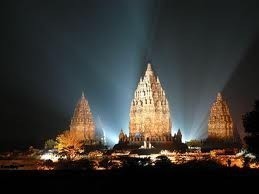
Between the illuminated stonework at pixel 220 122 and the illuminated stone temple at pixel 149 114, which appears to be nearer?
the illuminated stone temple at pixel 149 114

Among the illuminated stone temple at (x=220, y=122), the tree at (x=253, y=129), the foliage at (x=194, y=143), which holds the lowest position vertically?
the tree at (x=253, y=129)

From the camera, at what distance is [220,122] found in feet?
284

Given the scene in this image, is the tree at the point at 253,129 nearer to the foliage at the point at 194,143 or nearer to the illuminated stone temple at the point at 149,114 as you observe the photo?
the illuminated stone temple at the point at 149,114

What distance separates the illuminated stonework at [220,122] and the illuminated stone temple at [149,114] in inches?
277

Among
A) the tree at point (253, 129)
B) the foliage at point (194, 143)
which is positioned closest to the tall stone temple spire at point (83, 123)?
the foliage at point (194, 143)

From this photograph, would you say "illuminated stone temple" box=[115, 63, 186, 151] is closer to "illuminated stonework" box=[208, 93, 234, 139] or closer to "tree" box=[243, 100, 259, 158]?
"illuminated stonework" box=[208, 93, 234, 139]

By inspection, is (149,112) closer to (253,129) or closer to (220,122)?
(220,122)

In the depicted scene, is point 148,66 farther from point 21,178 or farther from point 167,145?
point 21,178

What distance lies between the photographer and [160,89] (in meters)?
85.4

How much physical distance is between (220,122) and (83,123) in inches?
869

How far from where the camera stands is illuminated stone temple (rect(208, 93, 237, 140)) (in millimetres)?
86688

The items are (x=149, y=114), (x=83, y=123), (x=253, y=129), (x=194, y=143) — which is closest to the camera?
(x=253, y=129)

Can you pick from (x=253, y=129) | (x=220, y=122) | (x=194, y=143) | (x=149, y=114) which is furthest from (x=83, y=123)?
(x=253, y=129)

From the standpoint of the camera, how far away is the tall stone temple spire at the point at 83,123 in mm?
90000
